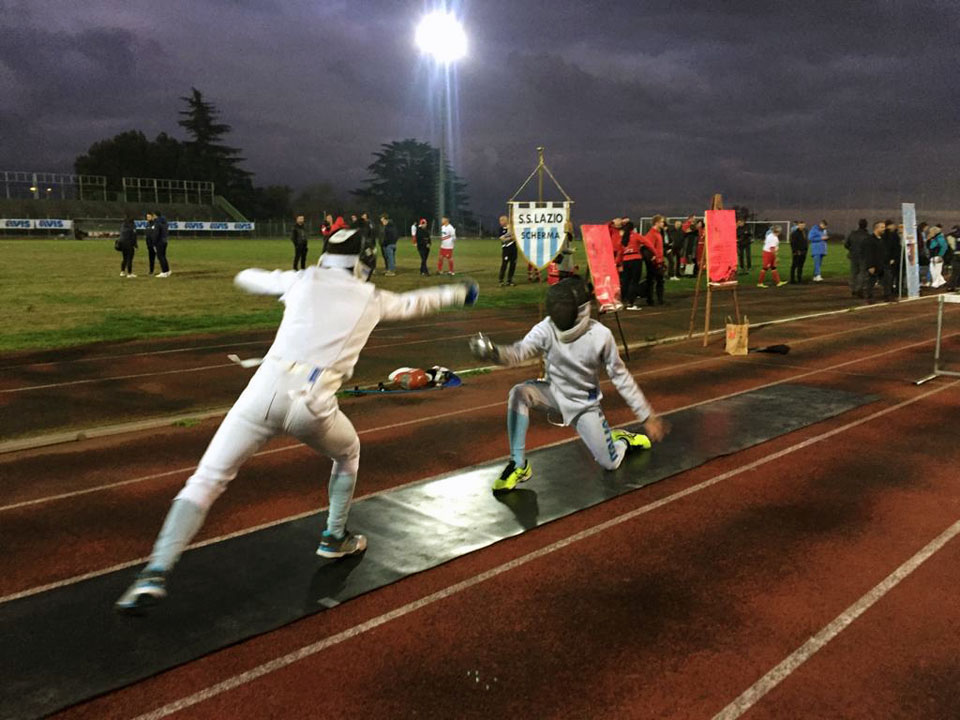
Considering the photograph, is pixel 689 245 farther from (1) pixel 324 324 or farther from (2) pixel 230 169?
(2) pixel 230 169

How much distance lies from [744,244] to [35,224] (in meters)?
57.3

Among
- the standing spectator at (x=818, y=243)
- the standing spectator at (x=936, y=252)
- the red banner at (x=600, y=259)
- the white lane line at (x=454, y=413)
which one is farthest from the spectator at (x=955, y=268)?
the red banner at (x=600, y=259)

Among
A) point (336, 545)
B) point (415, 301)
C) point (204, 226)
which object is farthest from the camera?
point (204, 226)

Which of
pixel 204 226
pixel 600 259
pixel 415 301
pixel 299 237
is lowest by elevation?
pixel 415 301

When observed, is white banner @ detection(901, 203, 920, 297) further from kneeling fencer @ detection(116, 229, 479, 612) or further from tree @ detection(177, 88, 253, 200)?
tree @ detection(177, 88, 253, 200)

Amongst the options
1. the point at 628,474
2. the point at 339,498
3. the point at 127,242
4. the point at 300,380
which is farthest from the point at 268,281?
the point at 127,242

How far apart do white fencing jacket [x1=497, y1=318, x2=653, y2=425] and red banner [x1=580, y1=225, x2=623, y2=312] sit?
20.8 feet

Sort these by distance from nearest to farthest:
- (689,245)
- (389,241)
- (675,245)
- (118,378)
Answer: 1. (118,378)
2. (389,241)
3. (675,245)
4. (689,245)

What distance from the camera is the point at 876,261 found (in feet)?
70.3

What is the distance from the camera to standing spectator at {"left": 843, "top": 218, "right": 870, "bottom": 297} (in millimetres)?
21594

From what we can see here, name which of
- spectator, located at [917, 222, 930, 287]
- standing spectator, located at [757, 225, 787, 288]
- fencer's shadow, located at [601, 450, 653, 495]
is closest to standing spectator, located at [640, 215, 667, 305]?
standing spectator, located at [757, 225, 787, 288]

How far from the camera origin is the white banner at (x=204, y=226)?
68.8 meters

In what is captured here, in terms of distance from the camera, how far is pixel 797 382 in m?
10.8

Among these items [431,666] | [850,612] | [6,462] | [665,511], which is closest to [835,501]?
[665,511]
